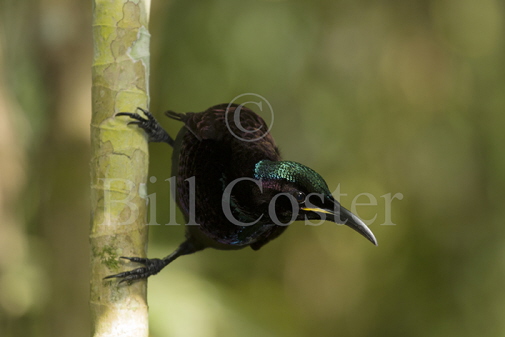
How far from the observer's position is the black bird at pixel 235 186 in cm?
186

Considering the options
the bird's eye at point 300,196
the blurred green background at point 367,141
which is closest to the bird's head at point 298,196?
the bird's eye at point 300,196

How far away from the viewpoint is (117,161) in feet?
5.91

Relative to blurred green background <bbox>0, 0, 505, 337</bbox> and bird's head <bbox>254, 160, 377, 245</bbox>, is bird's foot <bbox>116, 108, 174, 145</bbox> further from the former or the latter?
blurred green background <bbox>0, 0, 505, 337</bbox>

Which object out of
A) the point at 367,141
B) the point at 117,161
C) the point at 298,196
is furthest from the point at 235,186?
the point at 367,141

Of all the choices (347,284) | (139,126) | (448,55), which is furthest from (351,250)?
(139,126)

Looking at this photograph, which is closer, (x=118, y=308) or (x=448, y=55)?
(x=118, y=308)

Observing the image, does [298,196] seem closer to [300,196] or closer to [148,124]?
[300,196]

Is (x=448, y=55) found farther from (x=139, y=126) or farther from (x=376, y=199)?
(x=139, y=126)

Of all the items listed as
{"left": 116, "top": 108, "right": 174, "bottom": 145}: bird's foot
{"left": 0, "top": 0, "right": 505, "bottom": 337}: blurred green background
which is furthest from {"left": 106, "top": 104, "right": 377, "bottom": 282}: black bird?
{"left": 0, "top": 0, "right": 505, "bottom": 337}: blurred green background

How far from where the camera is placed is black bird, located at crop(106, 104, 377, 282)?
1858 mm

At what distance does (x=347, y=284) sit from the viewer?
4691mm

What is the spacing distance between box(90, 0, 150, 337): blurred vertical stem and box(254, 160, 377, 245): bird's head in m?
0.48

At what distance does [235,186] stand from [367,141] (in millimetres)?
2922

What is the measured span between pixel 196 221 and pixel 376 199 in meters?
2.85
